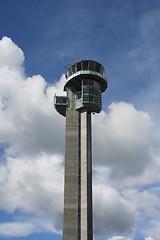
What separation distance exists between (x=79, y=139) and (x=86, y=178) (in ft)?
33.4

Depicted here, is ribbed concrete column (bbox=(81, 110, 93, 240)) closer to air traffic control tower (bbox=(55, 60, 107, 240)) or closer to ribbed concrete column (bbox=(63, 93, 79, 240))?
air traffic control tower (bbox=(55, 60, 107, 240))

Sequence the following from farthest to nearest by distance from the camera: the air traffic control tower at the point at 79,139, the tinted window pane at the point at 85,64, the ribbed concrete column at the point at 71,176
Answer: the tinted window pane at the point at 85,64 < the air traffic control tower at the point at 79,139 < the ribbed concrete column at the point at 71,176

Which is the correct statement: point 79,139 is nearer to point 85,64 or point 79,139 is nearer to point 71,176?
point 71,176

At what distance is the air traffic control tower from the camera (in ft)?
247

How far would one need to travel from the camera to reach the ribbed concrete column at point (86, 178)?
74.6 m

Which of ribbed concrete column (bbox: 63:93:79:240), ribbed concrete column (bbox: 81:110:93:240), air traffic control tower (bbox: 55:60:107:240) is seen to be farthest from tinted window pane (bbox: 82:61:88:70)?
ribbed concrete column (bbox: 81:110:93:240)

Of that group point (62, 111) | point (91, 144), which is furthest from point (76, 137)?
point (62, 111)

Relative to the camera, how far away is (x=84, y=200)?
76812 millimetres

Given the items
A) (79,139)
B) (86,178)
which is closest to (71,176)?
(86,178)

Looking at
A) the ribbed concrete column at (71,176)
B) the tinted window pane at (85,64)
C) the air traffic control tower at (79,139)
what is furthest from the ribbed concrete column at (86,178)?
the tinted window pane at (85,64)

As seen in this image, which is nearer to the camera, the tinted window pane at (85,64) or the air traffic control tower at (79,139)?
the air traffic control tower at (79,139)

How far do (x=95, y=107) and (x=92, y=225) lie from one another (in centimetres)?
2875

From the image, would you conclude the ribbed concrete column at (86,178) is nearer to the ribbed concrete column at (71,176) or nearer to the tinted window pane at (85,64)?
the ribbed concrete column at (71,176)

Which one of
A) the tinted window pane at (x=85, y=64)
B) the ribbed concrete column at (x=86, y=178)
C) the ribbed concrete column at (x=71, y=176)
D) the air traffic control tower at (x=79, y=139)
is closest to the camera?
the ribbed concrete column at (x=86, y=178)
